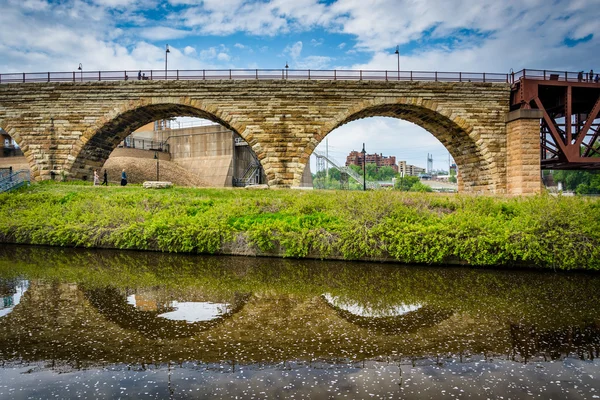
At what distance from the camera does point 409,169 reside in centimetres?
17125

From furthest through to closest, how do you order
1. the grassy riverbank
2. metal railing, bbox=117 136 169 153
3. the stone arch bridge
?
1. metal railing, bbox=117 136 169 153
2. the stone arch bridge
3. the grassy riverbank

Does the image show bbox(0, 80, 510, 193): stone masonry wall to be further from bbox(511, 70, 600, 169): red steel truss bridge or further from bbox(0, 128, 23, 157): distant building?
bbox(0, 128, 23, 157): distant building

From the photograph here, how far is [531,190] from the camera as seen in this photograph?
818 inches

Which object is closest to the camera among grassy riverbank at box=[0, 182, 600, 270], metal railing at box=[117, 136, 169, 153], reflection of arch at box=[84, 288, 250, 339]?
reflection of arch at box=[84, 288, 250, 339]

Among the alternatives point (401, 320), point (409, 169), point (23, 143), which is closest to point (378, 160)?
point (409, 169)

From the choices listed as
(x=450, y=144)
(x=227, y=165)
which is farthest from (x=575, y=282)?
(x=227, y=165)

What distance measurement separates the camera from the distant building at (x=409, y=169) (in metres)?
154

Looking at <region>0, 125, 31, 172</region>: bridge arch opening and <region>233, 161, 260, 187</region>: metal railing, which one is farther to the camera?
<region>233, 161, 260, 187</region>: metal railing

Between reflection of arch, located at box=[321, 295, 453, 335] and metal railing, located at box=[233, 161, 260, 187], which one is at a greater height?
metal railing, located at box=[233, 161, 260, 187]

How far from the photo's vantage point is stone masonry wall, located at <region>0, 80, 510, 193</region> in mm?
21375

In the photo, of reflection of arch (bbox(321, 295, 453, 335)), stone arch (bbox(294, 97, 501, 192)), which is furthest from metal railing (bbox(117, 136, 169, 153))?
reflection of arch (bbox(321, 295, 453, 335))

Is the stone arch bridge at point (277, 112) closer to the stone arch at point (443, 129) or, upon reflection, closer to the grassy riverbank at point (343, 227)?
the stone arch at point (443, 129)

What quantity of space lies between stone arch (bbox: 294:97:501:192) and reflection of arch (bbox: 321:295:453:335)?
15537 millimetres

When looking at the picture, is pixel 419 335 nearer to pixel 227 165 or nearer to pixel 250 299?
pixel 250 299
